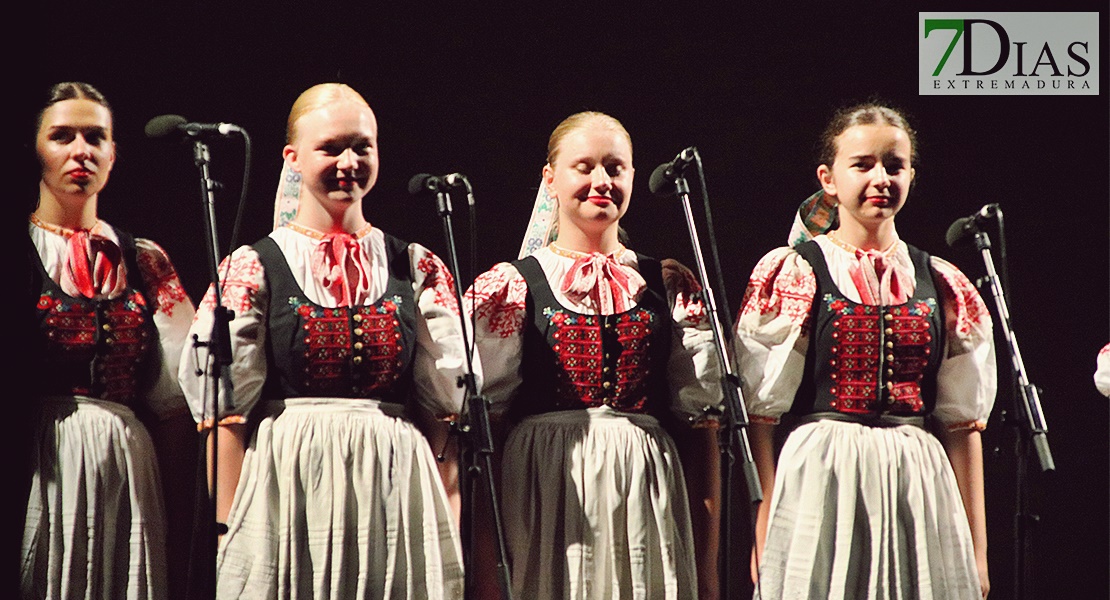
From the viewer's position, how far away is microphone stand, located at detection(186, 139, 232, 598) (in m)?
3.27

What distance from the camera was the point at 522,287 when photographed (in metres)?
3.79

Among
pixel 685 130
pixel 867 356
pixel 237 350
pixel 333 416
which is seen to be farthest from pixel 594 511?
pixel 685 130

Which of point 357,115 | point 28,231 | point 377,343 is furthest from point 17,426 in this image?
point 357,115

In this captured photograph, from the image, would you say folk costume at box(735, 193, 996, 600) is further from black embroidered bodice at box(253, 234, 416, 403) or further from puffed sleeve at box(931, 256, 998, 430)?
black embroidered bodice at box(253, 234, 416, 403)

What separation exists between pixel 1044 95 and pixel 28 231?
3318 millimetres

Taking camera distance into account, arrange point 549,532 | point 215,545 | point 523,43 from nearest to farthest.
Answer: point 215,545 < point 549,532 < point 523,43

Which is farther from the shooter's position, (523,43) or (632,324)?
(523,43)

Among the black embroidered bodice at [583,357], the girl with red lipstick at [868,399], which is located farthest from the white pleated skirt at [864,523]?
the black embroidered bodice at [583,357]

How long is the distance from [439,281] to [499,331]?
21 cm

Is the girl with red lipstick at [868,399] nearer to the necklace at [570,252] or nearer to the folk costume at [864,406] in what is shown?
the folk costume at [864,406]

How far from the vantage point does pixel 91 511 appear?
11.4 feet

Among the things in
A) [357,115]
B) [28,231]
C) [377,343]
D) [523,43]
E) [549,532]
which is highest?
[523,43]

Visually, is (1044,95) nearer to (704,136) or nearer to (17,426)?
(704,136)

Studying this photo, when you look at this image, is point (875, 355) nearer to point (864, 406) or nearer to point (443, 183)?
point (864, 406)
